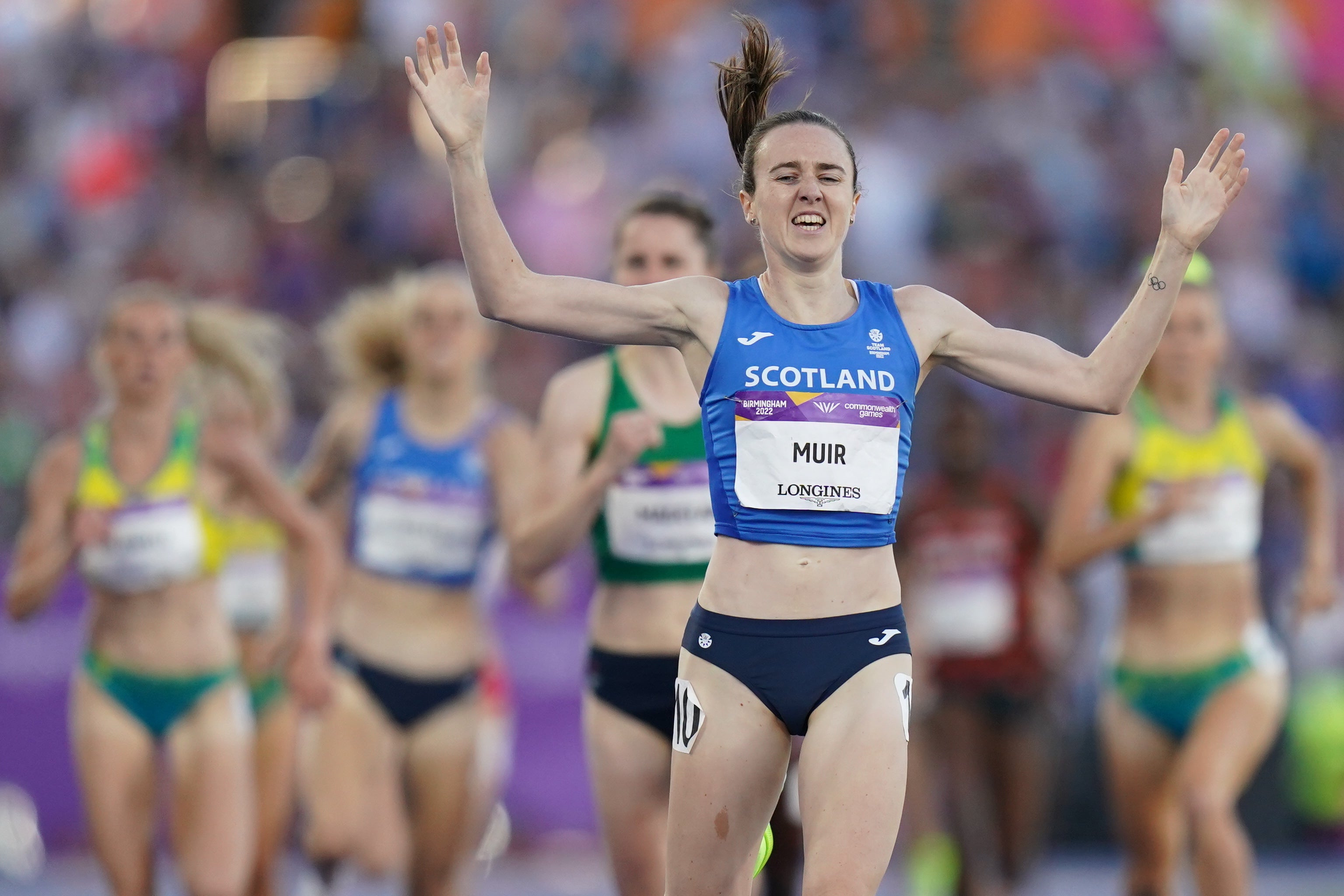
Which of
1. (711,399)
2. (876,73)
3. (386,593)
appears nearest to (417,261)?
(876,73)

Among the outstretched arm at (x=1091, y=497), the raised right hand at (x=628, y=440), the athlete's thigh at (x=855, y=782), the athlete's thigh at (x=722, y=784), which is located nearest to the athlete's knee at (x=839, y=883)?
the athlete's thigh at (x=855, y=782)

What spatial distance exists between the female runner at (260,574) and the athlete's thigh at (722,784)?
3.36 metres

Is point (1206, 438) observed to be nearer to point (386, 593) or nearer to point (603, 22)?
point (386, 593)

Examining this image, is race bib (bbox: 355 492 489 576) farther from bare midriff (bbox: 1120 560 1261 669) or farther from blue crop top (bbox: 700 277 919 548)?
blue crop top (bbox: 700 277 919 548)

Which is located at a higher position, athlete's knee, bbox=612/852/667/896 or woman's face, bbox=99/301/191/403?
woman's face, bbox=99/301/191/403

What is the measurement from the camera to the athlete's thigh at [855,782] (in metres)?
4.32

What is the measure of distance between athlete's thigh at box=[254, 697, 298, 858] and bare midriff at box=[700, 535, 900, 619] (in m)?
4.30

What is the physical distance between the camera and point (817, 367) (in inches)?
177

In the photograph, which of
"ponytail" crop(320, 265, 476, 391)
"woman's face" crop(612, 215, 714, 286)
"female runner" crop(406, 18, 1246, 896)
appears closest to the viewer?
"female runner" crop(406, 18, 1246, 896)

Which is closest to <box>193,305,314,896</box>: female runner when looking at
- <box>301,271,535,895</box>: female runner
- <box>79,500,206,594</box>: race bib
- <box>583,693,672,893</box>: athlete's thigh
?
<box>79,500,206,594</box>: race bib

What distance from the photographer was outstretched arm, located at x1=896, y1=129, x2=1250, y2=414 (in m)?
4.59

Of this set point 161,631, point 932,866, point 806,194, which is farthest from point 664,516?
point 932,866

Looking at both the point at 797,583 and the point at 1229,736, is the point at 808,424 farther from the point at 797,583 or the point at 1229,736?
the point at 1229,736

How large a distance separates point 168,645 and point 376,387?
1.69m
